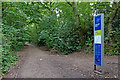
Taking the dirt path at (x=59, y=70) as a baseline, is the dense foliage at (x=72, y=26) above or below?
above

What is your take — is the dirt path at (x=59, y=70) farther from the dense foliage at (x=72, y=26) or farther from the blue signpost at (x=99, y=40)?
the dense foliage at (x=72, y=26)

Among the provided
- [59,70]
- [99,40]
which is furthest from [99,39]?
[59,70]

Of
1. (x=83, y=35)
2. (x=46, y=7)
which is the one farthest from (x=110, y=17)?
(x=46, y=7)

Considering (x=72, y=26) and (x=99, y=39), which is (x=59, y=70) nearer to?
→ (x=99, y=39)

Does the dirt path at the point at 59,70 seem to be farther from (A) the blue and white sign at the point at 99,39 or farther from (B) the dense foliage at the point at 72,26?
(B) the dense foliage at the point at 72,26

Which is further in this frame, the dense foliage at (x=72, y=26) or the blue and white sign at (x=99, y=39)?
the dense foliage at (x=72, y=26)

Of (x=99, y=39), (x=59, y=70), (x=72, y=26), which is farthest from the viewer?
(x=72, y=26)

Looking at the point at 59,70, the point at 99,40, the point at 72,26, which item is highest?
the point at 72,26

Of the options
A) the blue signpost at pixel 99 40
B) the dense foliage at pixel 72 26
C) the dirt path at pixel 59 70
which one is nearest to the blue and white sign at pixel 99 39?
the blue signpost at pixel 99 40

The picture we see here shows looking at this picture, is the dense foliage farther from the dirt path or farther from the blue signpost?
the blue signpost

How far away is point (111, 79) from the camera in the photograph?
13.4ft

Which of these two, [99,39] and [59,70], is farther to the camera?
[59,70]

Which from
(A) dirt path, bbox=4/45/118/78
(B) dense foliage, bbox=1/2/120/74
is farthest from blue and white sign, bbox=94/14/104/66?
(B) dense foliage, bbox=1/2/120/74

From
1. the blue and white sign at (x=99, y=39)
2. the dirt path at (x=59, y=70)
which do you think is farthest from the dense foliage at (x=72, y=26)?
the blue and white sign at (x=99, y=39)
